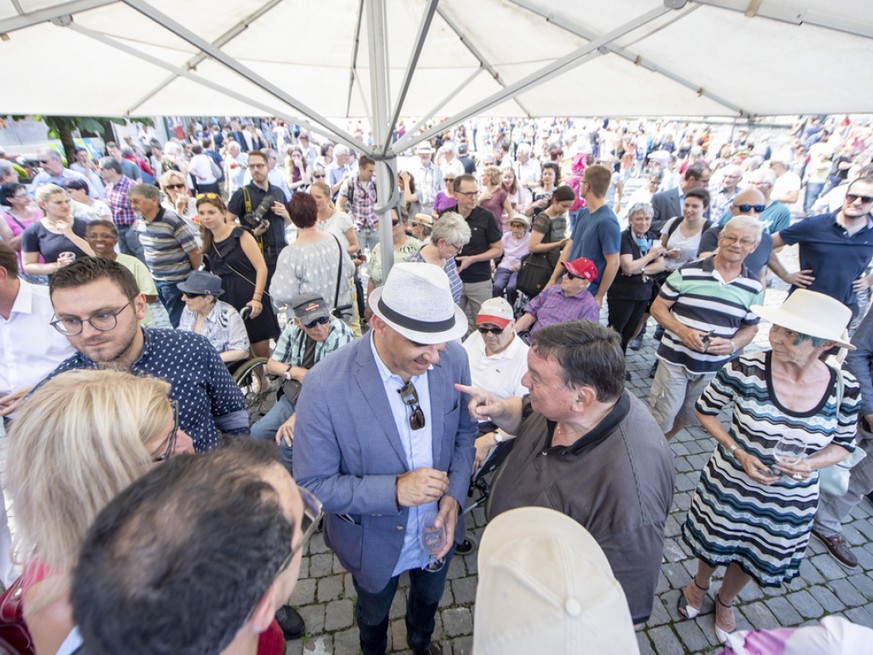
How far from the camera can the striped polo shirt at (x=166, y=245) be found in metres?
4.53

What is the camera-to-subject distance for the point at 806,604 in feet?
9.21

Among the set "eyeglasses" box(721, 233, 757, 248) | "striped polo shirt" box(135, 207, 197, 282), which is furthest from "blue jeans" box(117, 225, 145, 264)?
"eyeglasses" box(721, 233, 757, 248)

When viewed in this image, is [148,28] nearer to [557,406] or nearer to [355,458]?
[355,458]

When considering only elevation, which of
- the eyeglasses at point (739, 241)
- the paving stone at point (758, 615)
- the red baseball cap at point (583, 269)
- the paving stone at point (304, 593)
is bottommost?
the paving stone at point (758, 615)

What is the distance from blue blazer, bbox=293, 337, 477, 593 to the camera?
5.91 ft

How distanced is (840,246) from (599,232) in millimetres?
2274

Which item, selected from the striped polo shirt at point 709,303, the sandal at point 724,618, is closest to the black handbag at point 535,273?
the striped polo shirt at point 709,303

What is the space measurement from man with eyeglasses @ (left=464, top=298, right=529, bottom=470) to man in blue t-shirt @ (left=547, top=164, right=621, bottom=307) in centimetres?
168

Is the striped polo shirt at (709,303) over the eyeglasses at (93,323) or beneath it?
beneath

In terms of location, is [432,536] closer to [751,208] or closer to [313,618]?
[313,618]

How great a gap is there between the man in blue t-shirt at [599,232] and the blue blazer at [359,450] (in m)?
3.04

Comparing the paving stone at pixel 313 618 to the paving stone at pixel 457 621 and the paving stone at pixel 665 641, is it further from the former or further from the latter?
the paving stone at pixel 665 641

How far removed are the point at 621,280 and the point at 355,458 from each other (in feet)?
13.3

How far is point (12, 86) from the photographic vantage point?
379 centimetres
